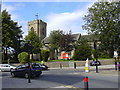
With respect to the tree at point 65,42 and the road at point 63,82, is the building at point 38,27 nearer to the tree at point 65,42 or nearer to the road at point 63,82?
the tree at point 65,42

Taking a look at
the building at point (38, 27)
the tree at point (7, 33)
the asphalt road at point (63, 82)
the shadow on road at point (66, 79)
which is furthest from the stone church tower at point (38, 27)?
the asphalt road at point (63, 82)

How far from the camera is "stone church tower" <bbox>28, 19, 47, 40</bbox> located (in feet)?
234

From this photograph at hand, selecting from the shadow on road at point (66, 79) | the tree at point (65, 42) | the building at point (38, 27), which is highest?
the building at point (38, 27)

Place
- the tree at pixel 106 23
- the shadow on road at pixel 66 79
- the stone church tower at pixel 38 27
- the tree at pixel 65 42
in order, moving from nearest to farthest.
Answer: the shadow on road at pixel 66 79
the tree at pixel 106 23
the tree at pixel 65 42
the stone church tower at pixel 38 27

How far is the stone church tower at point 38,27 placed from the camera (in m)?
71.4

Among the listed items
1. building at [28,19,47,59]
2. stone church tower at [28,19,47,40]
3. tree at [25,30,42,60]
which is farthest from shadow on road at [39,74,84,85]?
stone church tower at [28,19,47,40]

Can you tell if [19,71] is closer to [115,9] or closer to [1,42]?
[115,9]

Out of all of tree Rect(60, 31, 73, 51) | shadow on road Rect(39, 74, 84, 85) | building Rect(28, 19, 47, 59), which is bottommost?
shadow on road Rect(39, 74, 84, 85)

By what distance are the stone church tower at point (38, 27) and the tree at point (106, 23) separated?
51627 mm

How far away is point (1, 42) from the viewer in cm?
3888

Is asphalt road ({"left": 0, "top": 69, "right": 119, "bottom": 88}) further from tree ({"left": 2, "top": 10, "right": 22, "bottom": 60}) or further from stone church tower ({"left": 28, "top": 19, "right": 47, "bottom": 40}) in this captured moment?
stone church tower ({"left": 28, "top": 19, "right": 47, "bottom": 40})

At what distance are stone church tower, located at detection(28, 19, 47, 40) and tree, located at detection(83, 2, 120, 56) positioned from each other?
51.6m

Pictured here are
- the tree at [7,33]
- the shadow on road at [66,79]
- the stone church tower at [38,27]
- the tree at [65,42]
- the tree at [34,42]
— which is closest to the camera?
the shadow on road at [66,79]

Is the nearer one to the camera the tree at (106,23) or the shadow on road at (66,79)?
the shadow on road at (66,79)
